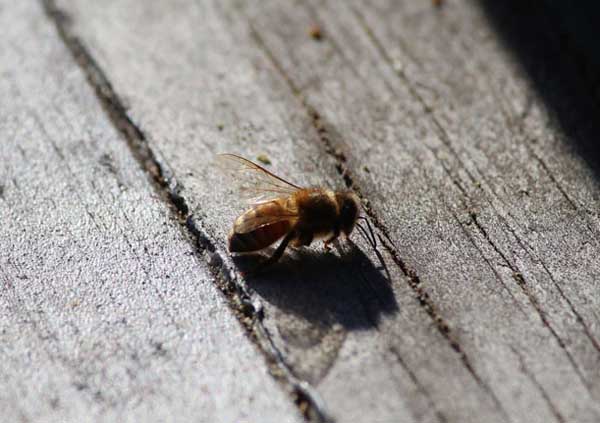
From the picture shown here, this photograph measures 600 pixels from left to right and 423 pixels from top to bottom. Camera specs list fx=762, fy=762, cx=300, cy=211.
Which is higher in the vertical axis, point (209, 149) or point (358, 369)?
point (358, 369)

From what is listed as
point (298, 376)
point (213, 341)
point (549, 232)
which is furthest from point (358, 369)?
point (549, 232)

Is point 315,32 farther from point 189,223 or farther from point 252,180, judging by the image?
point 189,223

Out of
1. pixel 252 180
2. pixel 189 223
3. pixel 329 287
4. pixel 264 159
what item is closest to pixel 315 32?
pixel 264 159

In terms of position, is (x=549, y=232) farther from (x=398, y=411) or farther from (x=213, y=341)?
(x=213, y=341)

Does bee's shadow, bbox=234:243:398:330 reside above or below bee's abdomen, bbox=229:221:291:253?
above

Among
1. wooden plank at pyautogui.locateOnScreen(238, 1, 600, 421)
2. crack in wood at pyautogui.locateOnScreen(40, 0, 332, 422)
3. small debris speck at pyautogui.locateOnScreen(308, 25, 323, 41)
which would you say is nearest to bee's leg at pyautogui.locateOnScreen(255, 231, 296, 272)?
crack in wood at pyautogui.locateOnScreen(40, 0, 332, 422)

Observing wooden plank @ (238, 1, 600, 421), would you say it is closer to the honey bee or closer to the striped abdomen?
the honey bee
